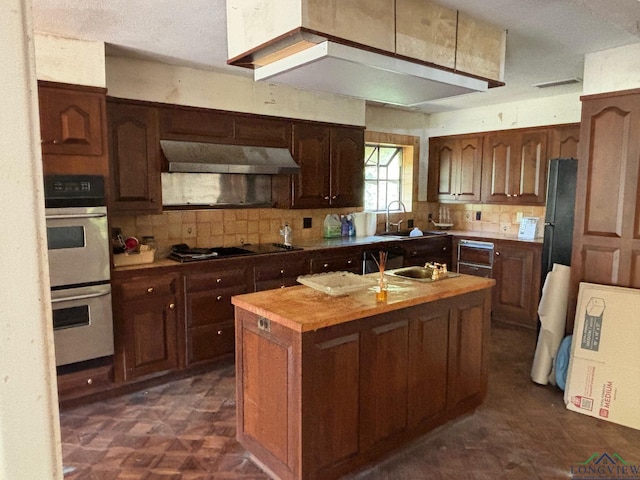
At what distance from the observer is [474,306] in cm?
290

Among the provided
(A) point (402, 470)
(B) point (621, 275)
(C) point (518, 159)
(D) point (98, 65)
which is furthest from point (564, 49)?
(D) point (98, 65)

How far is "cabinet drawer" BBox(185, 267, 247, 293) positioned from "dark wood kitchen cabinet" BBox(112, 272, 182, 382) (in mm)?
116

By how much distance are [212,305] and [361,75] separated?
7.62 feet

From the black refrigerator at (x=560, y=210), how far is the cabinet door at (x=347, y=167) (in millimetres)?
1951

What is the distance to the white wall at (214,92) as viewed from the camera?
3599mm

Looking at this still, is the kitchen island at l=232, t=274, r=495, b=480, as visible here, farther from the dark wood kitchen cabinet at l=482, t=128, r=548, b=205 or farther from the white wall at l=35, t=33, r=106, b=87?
the dark wood kitchen cabinet at l=482, t=128, r=548, b=205

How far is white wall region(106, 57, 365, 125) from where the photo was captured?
360cm

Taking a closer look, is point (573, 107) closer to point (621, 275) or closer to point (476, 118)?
point (476, 118)

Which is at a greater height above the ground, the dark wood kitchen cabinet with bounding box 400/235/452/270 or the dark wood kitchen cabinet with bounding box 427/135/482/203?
the dark wood kitchen cabinet with bounding box 427/135/482/203

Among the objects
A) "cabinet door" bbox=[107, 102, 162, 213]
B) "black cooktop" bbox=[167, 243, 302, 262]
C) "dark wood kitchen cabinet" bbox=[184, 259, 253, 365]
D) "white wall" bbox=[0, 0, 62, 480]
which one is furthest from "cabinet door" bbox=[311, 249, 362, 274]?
"white wall" bbox=[0, 0, 62, 480]

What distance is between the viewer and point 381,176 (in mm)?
5965

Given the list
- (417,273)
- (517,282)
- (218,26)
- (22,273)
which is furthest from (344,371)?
(517,282)

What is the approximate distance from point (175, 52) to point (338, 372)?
268 centimetres

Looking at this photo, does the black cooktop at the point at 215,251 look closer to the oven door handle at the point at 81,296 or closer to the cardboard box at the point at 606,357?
the oven door handle at the point at 81,296
